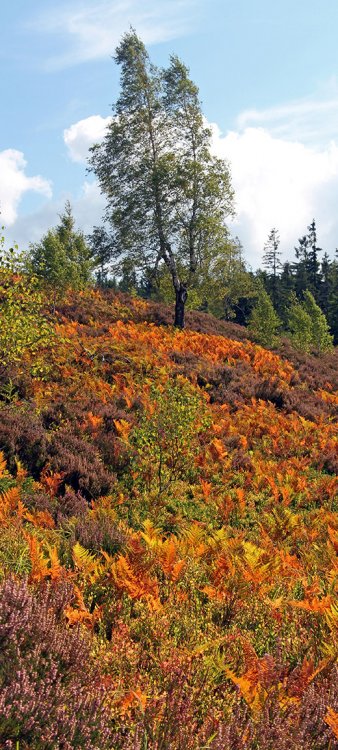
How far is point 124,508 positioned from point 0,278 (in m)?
4.77

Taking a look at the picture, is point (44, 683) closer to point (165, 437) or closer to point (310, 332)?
point (165, 437)

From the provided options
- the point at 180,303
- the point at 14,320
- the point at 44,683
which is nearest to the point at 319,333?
the point at 180,303

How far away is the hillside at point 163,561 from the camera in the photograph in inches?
98.3

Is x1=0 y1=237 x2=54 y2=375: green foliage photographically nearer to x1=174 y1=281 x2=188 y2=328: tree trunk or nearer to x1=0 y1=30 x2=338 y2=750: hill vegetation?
x1=0 y1=30 x2=338 y2=750: hill vegetation

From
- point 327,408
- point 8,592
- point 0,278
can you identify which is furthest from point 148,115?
point 8,592

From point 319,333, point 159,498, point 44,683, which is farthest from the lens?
point 319,333

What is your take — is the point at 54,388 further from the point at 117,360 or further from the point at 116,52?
the point at 116,52

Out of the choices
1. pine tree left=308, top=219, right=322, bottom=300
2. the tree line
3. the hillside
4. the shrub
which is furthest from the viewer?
pine tree left=308, top=219, right=322, bottom=300

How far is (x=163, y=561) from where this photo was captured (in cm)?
479

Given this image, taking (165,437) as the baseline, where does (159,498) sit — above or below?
below

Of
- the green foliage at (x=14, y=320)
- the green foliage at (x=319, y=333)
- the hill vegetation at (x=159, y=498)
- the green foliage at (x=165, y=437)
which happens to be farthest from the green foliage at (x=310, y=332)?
the green foliage at (x=14, y=320)

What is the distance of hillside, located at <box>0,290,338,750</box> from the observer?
2.50m

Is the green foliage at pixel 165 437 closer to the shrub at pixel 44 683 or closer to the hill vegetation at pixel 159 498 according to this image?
the hill vegetation at pixel 159 498

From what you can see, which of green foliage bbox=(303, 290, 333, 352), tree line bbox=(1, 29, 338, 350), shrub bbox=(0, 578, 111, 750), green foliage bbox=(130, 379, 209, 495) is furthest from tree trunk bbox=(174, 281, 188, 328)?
shrub bbox=(0, 578, 111, 750)
